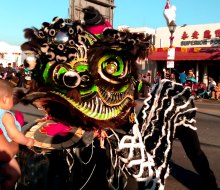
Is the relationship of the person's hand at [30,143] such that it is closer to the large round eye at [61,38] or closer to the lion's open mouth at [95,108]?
the lion's open mouth at [95,108]

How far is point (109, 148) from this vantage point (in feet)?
7.66

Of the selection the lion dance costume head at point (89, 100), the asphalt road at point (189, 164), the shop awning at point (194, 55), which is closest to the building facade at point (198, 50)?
the shop awning at point (194, 55)

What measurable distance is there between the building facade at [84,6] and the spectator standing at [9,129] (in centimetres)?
86

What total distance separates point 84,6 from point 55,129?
130cm

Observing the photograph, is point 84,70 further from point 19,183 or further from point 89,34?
point 19,183

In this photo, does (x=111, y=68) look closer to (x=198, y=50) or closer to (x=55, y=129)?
(x=55, y=129)

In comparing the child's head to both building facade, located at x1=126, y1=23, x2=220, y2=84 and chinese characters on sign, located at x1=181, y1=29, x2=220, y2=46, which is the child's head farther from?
chinese characters on sign, located at x1=181, y1=29, x2=220, y2=46

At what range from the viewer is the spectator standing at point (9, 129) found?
7.23 ft

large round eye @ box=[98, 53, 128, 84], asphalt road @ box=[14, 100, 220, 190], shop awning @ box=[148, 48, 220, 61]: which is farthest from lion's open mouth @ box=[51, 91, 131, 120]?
shop awning @ box=[148, 48, 220, 61]

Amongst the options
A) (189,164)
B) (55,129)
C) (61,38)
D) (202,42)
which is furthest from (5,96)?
(202,42)

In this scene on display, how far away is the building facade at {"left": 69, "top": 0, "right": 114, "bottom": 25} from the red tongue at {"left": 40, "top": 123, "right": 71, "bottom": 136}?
0.93m

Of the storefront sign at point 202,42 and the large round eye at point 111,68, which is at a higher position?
the storefront sign at point 202,42

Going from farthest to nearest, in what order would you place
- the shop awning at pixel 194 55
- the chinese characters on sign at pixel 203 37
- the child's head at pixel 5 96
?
the chinese characters on sign at pixel 203 37
the shop awning at pixel 194 55
the child's head at pixel 5 96

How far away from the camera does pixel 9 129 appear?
90.1 inches
